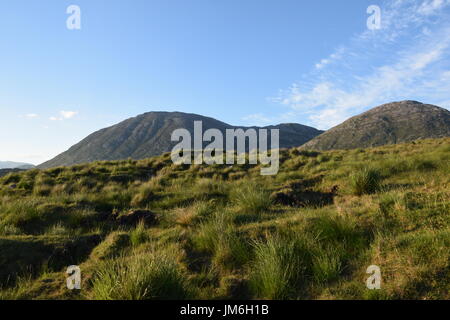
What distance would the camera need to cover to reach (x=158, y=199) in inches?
455

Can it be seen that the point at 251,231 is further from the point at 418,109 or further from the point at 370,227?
the point at 418,109

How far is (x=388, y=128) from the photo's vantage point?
10425cm

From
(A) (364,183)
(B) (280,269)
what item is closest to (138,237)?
(B) (280,269)

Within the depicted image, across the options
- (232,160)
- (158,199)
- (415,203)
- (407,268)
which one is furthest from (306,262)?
(232,160)

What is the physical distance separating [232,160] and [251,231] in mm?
15058

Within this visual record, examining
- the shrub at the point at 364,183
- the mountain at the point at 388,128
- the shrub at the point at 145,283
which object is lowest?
the shrub at the point at 145,283

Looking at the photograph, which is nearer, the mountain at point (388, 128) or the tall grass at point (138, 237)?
the tall grass at point (138, 237)

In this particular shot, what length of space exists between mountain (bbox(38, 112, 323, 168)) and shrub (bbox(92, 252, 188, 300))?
4758 inches

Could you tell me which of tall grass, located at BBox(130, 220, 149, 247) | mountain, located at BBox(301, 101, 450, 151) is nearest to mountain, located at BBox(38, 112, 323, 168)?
mountain, located at BBox(301, 101, 450, 151)

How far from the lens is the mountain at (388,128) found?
313 feet

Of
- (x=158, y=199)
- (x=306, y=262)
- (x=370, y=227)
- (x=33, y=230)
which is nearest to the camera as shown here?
(x=306, y=262)

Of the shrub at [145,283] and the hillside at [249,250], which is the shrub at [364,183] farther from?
the shrub at [145,283]

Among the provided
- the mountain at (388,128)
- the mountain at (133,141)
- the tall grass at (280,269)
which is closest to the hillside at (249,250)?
the tall grass at (280,269)

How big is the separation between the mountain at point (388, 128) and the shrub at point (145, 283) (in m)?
99.9
